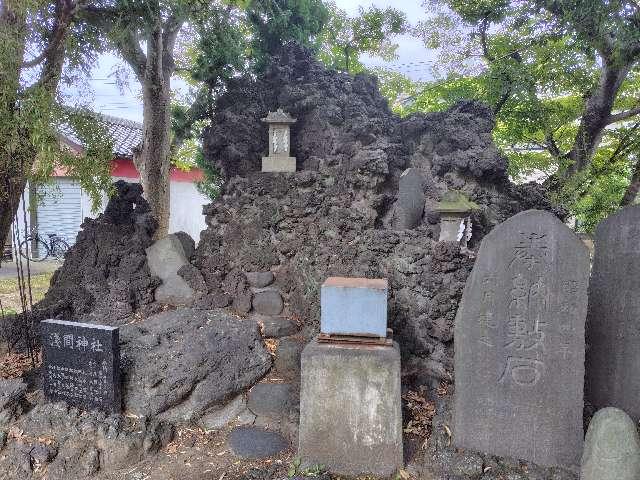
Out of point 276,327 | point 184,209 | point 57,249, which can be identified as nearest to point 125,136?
point 184,209

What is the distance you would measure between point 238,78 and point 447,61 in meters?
6.19

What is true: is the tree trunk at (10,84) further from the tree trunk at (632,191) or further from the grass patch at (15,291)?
the tree trunk at (632,191)

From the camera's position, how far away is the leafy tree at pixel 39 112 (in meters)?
5.04

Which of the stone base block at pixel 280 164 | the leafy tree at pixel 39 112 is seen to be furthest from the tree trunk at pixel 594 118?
the leafy tree at pixel 39 112

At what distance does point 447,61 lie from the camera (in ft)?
39.2

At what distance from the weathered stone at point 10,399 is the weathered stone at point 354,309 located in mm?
3500

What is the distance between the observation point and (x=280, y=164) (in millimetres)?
7754

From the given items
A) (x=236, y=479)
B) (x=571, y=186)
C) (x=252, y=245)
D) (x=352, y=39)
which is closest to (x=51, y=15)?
(x=252, y=245)

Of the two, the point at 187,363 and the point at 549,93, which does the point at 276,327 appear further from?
the point at 549,93

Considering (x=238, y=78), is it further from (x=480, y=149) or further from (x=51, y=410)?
(x=51, y=410)

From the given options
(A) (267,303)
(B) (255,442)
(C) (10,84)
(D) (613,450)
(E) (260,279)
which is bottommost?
(B) (255,442)

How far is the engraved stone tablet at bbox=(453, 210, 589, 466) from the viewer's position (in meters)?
4.07

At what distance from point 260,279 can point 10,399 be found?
140 inches

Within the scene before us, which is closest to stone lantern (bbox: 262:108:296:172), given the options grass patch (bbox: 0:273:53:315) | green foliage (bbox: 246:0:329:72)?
green foliage (bbox: 246:0:329:72)
